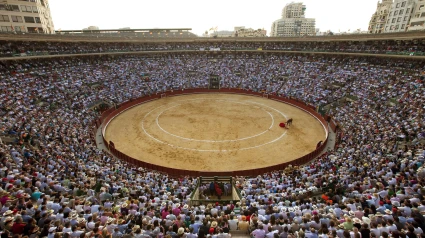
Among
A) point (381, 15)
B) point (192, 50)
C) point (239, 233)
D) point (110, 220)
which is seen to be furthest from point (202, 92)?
point (381, 15)


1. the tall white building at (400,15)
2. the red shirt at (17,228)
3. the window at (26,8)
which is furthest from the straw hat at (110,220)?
the tall white building at (400,15)

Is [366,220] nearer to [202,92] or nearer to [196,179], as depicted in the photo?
[196,179]

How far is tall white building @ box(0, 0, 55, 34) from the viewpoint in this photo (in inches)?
2093

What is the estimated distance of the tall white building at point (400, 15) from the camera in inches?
3521

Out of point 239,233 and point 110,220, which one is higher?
point 110,220

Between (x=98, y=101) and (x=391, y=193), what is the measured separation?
44.0m

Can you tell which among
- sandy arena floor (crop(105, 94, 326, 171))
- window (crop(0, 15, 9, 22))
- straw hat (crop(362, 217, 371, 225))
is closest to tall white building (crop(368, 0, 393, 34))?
sandy arena floor (crop(105, 94, 326, 171))

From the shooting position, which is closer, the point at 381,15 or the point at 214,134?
the point at 214,134

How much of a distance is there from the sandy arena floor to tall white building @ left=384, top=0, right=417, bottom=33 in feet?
274

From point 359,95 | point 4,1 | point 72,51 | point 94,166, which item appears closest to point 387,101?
point 359,95

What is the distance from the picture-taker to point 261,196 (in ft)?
50.8

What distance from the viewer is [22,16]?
56938 millimetres

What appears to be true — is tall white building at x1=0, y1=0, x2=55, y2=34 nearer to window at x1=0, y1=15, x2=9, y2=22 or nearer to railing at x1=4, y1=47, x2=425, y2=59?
window at x1=0, y1=15, x2=9, y2=22

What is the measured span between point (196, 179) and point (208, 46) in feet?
196
